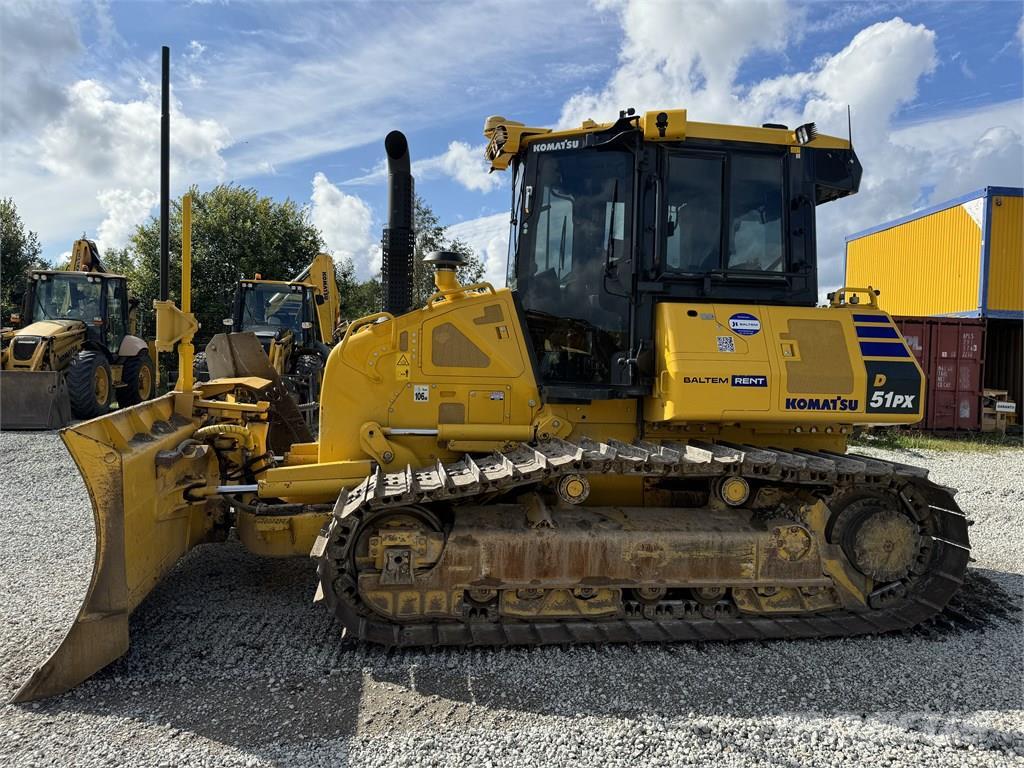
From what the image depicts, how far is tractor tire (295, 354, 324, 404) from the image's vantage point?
1345cm

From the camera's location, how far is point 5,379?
→ 38.5ft

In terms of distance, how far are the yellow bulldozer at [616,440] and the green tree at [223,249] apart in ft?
84.0

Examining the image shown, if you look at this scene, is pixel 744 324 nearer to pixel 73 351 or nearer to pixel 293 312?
pixel 293 312

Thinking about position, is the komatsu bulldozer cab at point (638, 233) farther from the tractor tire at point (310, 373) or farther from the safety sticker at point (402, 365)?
the tractor tire at point (310, 373)

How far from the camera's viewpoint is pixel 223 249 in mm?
29812

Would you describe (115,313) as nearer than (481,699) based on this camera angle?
No

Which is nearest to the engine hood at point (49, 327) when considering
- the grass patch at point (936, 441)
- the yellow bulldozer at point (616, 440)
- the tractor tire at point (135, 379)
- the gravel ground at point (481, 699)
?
the tractor tire at point (135, 379)

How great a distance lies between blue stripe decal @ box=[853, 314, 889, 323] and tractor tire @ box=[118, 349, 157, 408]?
48.7 ft

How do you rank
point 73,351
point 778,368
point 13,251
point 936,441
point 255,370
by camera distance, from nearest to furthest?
point 778,368 → point 255,370 → point 936,441 → point 73,351 → point 13,251

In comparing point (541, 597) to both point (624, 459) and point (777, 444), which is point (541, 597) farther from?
point (777, 444)

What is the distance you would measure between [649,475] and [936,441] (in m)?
12.1

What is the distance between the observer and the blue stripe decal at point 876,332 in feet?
14.4

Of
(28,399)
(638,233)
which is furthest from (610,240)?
(28,399)

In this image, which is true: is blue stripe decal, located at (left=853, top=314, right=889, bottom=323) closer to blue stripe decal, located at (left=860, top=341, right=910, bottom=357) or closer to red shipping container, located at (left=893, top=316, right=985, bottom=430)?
blue stripe decal, located at (left=860, top=341, right=910, bottom=357)
